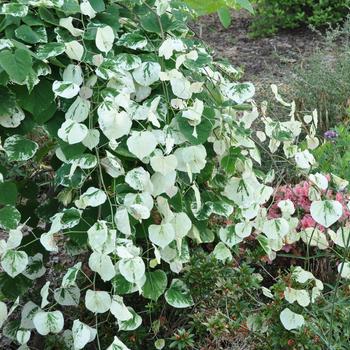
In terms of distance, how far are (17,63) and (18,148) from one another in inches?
10.5

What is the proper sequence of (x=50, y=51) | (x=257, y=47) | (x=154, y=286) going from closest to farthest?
Answer: (x=50, y=51) < (x=154, y=286) < (x=257, y=47)

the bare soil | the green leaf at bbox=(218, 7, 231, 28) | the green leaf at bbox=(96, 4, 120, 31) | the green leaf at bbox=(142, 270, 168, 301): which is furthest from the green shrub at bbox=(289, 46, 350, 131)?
the green leaf at bbox=(142, 270, 168, 301)

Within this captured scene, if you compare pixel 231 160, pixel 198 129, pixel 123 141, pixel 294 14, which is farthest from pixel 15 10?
pixel 294 14

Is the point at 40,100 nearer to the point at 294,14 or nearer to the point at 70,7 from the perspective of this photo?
the point at 70,7

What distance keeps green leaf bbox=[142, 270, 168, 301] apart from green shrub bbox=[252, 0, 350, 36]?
18.0ft

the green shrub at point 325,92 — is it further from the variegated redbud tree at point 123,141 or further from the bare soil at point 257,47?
the variegated redbud tree at point 123,141

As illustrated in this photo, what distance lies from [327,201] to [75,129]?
665 millimetres

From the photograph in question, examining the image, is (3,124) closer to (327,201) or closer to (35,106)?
(35,106)

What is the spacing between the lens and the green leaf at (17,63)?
1.65m

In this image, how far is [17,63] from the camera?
1663 mm

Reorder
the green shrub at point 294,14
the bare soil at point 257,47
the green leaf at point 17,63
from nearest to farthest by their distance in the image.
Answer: the green leaf at point 17,63 < the bare soil at point 257,47 < the green shrub at point 294,14

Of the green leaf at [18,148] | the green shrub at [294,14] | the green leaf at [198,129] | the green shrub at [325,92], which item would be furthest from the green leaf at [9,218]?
the green shrub at [294,14]

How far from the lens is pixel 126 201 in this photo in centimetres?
175

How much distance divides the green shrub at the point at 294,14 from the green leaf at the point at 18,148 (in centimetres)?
552
